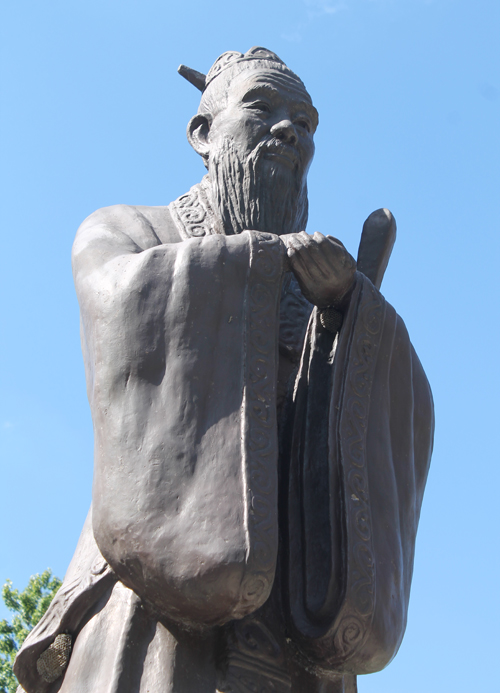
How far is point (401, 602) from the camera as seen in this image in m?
3.11

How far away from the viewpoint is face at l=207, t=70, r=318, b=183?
383 cm

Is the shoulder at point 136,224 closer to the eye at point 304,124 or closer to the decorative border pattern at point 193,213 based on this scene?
the decorative border pattern at point 193,213

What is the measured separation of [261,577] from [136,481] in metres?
0.47

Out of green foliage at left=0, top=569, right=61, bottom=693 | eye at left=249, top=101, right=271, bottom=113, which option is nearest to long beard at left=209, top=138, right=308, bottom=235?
eye at left=249, top=101, right=271, bottom=113

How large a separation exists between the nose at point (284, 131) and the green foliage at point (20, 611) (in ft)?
23.9

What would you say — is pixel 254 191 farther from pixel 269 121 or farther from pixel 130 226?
pixel 130 226

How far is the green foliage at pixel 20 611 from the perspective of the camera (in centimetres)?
966

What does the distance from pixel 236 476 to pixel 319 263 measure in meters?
0.84

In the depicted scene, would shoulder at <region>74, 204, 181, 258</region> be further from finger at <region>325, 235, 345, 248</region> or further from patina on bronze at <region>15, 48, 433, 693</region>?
finger at <region>325, 235, 345, 248</region>

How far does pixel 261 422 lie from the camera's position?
2982 mm

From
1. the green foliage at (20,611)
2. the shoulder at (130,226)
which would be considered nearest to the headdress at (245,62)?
the shoulder at (130,226)

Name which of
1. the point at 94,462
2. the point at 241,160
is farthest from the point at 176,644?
the point at 241,160

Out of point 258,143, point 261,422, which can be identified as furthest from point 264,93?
point 261,422

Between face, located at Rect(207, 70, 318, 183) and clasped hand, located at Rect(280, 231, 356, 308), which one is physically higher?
face, located at Rect(207, 70, 318, 183)
